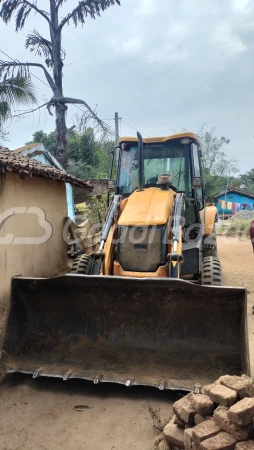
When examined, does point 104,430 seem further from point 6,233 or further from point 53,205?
point 53,205

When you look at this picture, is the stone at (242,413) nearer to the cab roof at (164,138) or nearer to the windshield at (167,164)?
the windshield at (167,164)

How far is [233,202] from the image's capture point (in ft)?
131

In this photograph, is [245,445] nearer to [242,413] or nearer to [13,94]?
[242,413]

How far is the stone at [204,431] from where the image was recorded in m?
2.62

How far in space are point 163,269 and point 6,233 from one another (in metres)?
3.07

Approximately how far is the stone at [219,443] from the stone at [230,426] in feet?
0.14

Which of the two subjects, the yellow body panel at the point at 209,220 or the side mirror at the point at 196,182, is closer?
the side mirror at the point at 196,182

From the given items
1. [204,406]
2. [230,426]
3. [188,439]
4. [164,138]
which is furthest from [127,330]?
[164,138]

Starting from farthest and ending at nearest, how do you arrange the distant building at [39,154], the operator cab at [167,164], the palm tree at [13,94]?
the distant building at [39,154] → the palm tree at [13,94] → the operator cab at [167,164]

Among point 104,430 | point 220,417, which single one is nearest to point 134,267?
point 104,430

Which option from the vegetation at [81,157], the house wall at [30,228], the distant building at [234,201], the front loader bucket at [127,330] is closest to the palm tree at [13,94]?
the house wall at [30,228]

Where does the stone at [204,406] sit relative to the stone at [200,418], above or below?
above

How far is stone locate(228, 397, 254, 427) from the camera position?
2.57 meters

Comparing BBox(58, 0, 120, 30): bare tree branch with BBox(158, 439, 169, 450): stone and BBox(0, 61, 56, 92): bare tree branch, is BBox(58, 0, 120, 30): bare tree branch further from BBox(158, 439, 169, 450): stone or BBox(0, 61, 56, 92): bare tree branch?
BBox(158, 439, 169, 450): stone
